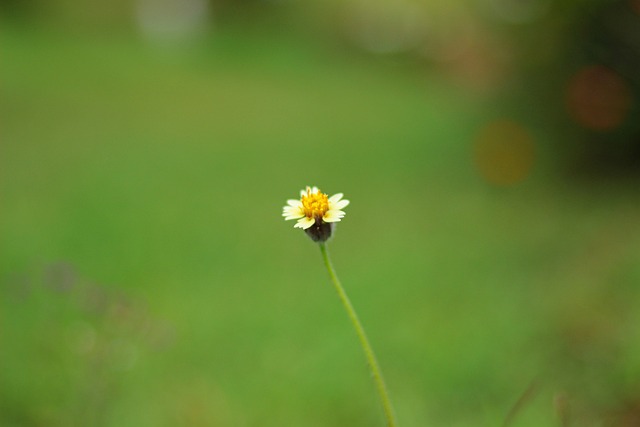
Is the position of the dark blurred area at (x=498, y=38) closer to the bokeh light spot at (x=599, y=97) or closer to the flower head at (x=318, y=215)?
the bokeh light spot at (x=599, y=97)

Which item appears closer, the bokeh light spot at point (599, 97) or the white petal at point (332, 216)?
the white petal at point (332, 216)

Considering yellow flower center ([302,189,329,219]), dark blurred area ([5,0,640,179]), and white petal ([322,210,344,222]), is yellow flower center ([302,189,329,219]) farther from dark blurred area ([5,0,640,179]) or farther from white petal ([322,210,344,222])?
dark blurred area ([5,0,640,179])

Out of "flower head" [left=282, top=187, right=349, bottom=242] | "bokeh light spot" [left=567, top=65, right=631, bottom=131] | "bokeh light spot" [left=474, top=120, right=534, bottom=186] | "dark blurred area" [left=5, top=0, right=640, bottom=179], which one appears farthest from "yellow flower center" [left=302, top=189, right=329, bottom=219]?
"bokeh light spot" [left=474, top=120, right=534, bottom=186]

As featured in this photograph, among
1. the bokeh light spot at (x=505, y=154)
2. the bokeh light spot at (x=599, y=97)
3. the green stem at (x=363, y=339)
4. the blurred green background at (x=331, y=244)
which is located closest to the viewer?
the green stem at (x=363, y=339)

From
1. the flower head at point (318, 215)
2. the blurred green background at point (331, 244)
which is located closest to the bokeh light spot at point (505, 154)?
the blurred green background at point (331, 244)

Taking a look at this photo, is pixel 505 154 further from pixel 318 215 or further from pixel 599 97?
pixel 318 215
